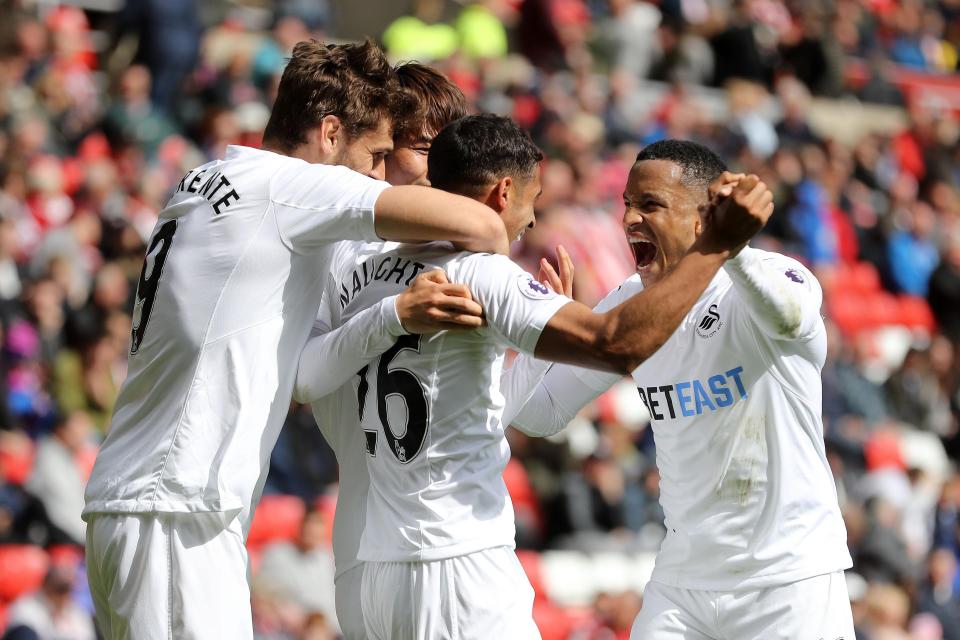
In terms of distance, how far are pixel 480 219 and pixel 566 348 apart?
1.52ft

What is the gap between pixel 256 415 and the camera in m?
4.43

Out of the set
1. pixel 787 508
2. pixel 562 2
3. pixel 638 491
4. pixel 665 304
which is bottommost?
pixel 638 491

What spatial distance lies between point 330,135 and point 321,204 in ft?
1.25

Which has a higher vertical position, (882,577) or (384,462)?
(384,462)

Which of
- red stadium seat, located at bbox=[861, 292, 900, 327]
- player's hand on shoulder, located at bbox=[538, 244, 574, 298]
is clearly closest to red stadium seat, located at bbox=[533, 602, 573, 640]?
player's hand on shoulder, located at bbox=[538, 244, 574, 298]

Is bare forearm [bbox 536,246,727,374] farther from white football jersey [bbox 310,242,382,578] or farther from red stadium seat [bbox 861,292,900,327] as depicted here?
red stadium seat [bbox 861,292,900,327]

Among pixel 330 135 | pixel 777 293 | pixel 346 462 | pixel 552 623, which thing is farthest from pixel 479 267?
pixel 552 623

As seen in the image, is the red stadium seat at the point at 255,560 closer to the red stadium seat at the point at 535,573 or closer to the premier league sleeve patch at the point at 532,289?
the red stadium seat at the point at 535,573

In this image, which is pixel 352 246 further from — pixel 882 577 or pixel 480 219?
pixel 882 577

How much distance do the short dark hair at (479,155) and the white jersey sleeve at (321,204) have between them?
0.23 metres

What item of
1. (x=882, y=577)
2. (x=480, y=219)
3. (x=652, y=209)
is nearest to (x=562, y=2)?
(x=882, y=577)

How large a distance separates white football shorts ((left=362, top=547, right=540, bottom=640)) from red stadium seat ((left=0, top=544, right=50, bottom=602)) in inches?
201

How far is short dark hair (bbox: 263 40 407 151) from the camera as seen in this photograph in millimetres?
4609

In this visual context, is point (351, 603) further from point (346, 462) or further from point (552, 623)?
point (552, 623)
